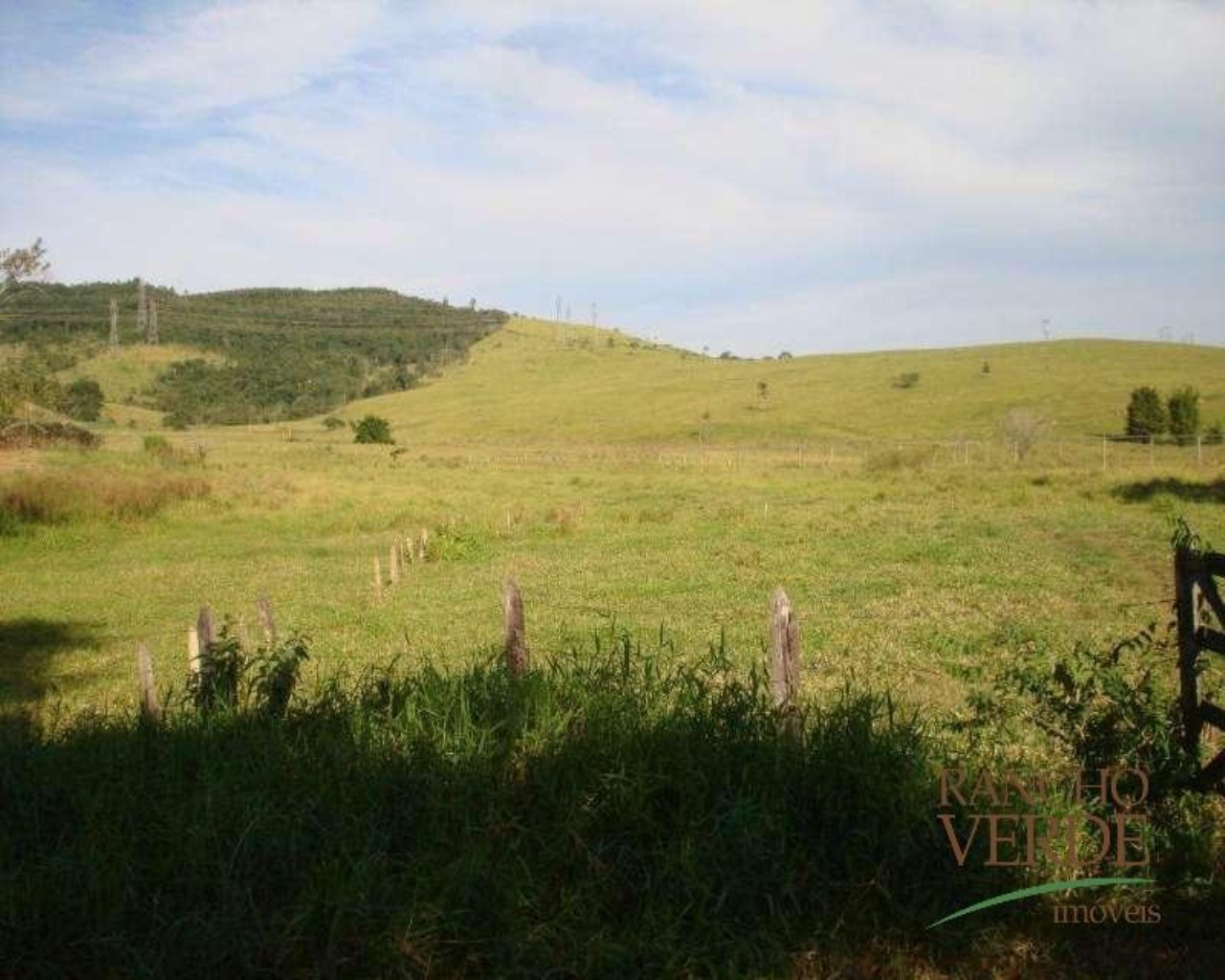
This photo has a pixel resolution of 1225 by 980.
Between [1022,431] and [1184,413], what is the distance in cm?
1489

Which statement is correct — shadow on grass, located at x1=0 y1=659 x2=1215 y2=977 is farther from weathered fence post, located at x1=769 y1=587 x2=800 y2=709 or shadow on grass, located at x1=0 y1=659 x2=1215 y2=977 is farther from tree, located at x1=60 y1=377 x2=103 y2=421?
tree, located at x1=60 y1=377 x2=103 y2=421

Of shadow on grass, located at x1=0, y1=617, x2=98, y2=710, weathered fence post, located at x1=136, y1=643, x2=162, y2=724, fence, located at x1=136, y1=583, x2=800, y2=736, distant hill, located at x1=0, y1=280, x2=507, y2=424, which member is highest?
distant hill, located at x1=0, y1=280, x2=507, y2=424

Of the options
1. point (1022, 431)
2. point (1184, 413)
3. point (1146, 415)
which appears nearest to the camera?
point (1022, 431)

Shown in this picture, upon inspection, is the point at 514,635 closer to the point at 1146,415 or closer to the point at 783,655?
the point at 783,655

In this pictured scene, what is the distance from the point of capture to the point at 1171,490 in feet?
102

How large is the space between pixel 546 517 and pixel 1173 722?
80.6 ft

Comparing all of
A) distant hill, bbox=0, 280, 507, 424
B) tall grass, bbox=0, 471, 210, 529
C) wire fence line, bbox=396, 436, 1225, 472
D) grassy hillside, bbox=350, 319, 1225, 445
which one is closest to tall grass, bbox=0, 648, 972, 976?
tall grass, bbox=0, 471, 210, 529

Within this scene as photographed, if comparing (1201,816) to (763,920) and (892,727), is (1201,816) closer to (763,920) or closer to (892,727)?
(892,727)

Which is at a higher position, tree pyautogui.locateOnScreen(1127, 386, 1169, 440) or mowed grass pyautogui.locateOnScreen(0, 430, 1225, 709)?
tree pyautogui.locateOnScreen(1127, 386, 1169, 440)

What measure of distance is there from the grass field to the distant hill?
80.9m

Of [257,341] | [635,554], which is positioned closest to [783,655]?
[635,554]

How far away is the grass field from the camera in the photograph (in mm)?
4188

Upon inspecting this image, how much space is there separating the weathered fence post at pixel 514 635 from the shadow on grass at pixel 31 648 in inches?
283

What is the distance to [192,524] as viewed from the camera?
29594mm
